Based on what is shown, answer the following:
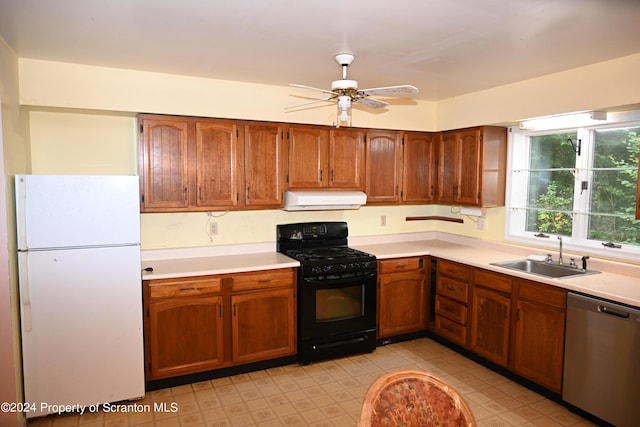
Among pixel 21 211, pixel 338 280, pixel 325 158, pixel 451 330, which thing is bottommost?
pixel 451 330

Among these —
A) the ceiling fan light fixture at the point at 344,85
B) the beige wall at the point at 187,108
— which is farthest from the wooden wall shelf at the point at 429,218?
Answer: the ceiling fan light fixture at the point at 344,85

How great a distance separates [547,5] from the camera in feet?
6.61

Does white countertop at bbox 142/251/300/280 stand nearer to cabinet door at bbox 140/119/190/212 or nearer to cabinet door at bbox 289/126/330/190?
cabinet door at bbox 140/119/190/212

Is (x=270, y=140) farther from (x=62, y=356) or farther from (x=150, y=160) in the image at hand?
Answer: (x=62, y=356)

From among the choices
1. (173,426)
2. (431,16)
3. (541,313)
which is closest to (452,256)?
(541,313)

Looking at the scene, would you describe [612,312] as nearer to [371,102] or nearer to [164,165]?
[371,102]

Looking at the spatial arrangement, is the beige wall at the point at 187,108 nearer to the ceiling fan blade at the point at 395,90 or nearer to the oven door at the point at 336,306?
the oven door at the point at 336,306

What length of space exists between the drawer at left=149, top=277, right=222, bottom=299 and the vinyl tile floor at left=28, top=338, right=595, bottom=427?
0.74 metres

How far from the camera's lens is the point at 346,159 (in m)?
4.10

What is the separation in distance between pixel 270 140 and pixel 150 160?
102 cm

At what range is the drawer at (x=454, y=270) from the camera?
374cm

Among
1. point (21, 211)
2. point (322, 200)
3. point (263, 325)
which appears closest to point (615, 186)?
point (322, 200)

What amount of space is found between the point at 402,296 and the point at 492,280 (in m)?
0.92

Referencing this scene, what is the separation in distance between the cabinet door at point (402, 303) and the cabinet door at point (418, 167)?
0.87 meters
